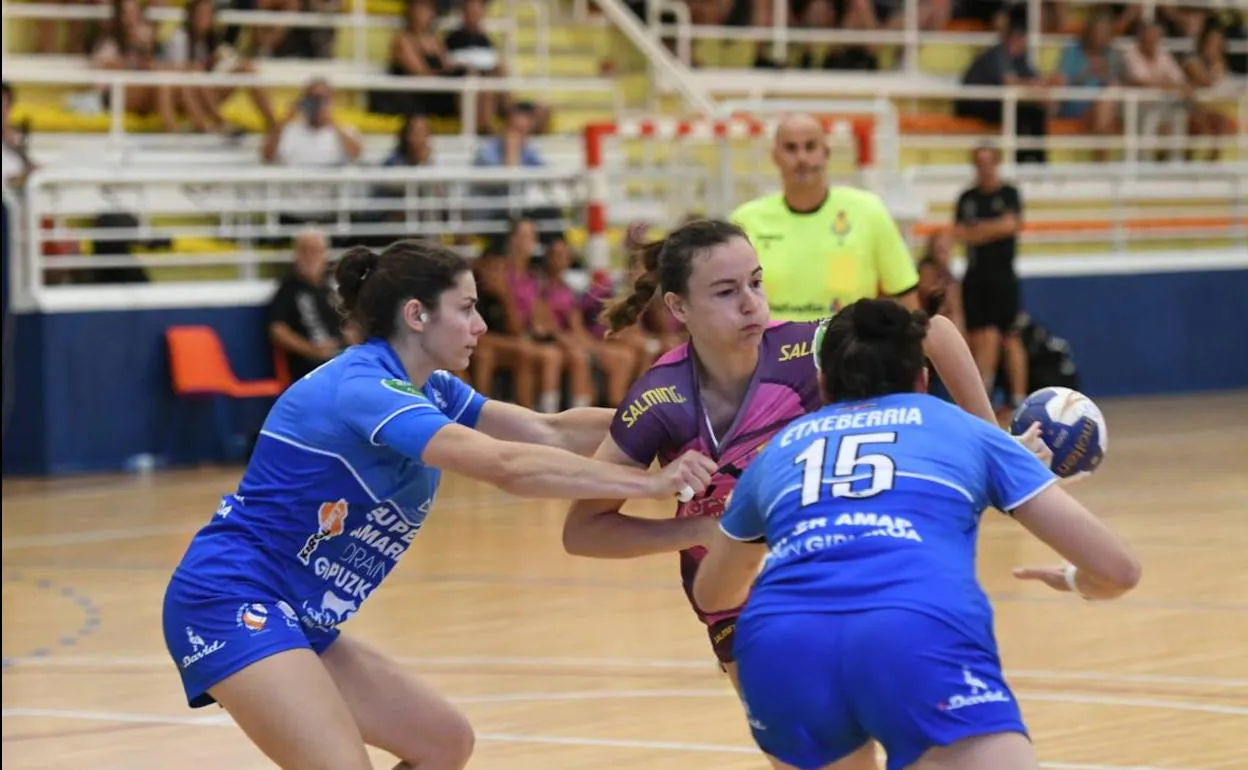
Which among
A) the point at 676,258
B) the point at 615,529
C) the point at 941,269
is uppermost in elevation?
the point at 676,258

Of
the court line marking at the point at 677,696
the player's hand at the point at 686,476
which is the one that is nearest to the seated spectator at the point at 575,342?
the court line marking at the point at 677,696

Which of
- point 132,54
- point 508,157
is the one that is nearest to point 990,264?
point 508,157

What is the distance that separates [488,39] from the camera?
18.3m

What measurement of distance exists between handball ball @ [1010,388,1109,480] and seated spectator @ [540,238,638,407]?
37.5ft

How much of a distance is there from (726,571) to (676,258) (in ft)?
3.39

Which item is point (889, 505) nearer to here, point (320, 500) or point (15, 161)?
point (320, 500)

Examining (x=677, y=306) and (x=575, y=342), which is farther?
(x=575, y=342)

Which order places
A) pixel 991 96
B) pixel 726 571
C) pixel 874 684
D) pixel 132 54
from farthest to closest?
pixel 991 96 < pixel 132 54 < pixel 726 571 < pixel 874 684

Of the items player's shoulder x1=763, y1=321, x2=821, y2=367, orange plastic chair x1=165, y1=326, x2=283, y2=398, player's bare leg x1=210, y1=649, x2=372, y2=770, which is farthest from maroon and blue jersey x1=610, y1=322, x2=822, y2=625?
orange plastic chair x1=165, y1=326, x2=283, y2=398

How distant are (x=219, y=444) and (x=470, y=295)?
35.2 feet

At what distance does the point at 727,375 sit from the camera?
16.5 ft

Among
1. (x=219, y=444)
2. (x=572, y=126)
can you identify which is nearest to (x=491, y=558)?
(x=219, y=444)

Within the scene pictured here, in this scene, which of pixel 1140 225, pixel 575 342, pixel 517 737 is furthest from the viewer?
pixel 1140 225

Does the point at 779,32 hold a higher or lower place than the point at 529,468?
higher
